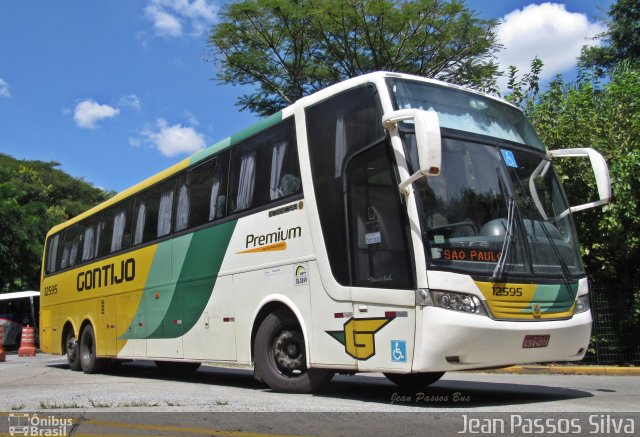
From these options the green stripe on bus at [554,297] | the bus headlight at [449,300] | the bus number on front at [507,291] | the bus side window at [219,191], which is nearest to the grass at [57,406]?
the bus side window at [219,191]

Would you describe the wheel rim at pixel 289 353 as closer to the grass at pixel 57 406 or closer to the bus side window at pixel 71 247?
the grass at pixel 57 406

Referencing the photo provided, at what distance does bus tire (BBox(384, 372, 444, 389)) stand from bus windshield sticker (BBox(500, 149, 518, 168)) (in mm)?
2859

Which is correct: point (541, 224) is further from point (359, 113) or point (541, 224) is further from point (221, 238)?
point (221, 238)

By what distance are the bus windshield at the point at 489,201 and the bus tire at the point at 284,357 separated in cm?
232

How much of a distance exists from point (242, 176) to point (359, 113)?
2487 mm

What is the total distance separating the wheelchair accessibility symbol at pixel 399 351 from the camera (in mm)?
6316

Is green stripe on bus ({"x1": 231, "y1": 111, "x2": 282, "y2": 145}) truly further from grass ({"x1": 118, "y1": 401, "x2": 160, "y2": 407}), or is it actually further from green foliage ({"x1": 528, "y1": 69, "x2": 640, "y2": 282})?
green foliage ({"x1": 528, "y1": 69, "x2": 640, "y2": 282})

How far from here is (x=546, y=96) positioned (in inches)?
607

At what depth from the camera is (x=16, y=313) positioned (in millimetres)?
30391

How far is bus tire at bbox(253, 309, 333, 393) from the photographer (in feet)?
25.1

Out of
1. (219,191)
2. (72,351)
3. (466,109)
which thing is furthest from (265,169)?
(72,351)

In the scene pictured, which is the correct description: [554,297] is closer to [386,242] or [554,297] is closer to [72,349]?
[386,242]

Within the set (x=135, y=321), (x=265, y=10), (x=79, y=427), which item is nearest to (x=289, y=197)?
(x=79, y=427)

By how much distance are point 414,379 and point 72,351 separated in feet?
31.3
